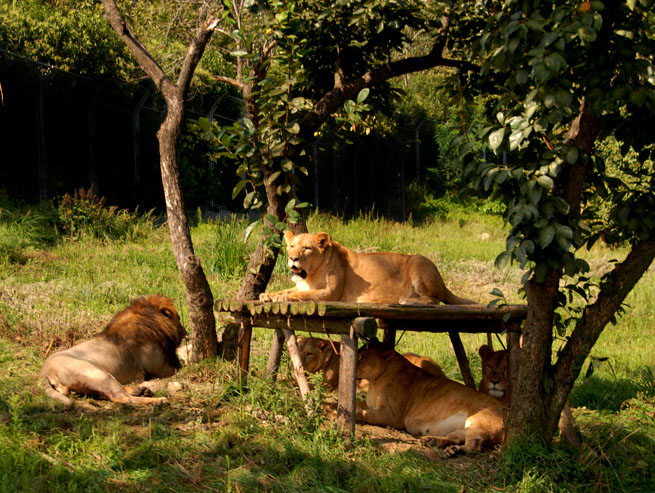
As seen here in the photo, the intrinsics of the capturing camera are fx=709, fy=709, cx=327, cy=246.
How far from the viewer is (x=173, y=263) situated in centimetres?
1057

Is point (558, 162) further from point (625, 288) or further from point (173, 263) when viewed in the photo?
point (173, 263)

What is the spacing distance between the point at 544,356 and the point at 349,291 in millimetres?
1591

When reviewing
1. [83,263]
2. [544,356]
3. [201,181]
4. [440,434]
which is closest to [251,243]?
[83,263]

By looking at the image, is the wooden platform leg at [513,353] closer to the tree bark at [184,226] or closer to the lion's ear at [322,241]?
the lion's ear at [322,241]

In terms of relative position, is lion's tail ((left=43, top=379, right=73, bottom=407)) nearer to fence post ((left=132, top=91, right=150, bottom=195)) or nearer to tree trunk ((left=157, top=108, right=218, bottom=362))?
tree trunk ((left=157, top=108, right=218, bottom=362))

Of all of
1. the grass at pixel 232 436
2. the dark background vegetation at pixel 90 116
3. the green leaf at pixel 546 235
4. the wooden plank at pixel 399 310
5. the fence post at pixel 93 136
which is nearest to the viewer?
the green leaf at pixel 546 235

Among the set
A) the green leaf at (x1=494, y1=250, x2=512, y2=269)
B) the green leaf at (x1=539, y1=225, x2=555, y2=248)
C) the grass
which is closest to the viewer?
the green leaf at (x1=539, y1=225, x2=555, y2=248)

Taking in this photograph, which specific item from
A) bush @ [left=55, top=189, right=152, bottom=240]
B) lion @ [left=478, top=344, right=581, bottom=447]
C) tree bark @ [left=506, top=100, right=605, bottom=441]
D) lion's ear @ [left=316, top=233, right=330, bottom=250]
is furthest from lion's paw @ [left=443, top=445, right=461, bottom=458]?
bush @ [left=55, top=189, right=152, bottom=240]

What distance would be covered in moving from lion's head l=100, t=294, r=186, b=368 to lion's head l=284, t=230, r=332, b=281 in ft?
6.07

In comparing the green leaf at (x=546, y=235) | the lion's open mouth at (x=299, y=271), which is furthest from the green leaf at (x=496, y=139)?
the lion's open mouth at (x=299, y=271)

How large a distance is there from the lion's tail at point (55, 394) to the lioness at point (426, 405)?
221cm

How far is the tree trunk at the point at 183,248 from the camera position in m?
6.38

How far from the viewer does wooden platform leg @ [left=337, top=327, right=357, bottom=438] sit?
189 inches

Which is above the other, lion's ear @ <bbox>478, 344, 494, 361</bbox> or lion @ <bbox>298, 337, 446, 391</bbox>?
lion's ear @ <bbox>478, 344, 494, 361</bbox>
